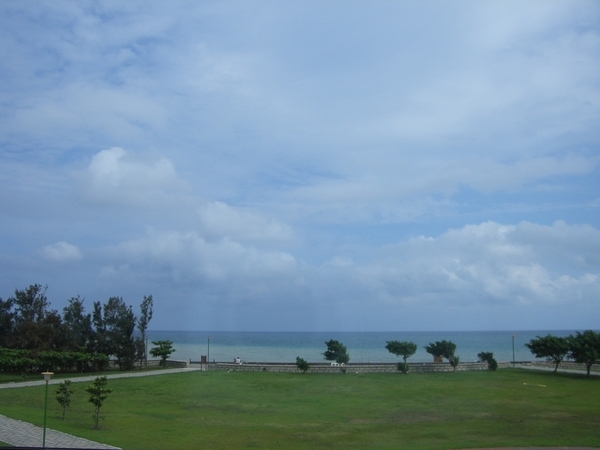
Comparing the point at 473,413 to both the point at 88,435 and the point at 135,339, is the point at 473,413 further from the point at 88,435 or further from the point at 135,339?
the point at 135,339

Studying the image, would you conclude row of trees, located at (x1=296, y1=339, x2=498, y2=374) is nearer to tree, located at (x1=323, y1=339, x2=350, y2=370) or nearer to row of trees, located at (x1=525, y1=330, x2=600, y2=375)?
tree, located at (x1=323, y1=339, x2=350, y2=370)

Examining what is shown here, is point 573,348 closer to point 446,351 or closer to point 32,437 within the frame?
point 446,351

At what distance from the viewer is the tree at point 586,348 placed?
33.1 m

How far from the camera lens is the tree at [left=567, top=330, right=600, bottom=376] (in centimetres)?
3312

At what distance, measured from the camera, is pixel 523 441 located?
15.4 metres

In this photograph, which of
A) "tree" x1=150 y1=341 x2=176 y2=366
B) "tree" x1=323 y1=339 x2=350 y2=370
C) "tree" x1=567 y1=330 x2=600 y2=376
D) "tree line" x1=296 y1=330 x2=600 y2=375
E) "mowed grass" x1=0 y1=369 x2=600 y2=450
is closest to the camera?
"mowed grass" x1=0 y1=369 x2=600 y2=450

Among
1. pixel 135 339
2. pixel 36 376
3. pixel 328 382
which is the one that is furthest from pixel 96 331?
pixel 328 382

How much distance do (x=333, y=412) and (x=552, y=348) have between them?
20.4 metres

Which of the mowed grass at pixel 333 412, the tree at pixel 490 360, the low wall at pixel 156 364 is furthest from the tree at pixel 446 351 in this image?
the low wall at pixel 156 364

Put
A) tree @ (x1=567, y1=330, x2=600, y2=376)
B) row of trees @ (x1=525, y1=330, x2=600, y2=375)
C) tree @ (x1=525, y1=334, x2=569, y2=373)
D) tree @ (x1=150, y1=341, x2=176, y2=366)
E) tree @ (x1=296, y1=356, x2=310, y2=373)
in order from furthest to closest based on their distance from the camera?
tree @ (x1=150, y1=341, x2=176, y2=366) < tree @ (x1=296, y1=356, x2=310, y2=373) < tree @ (x1=525, y1=334, x2=569, y2=373) < row of trees @ (x1=525, y1=330, x2=600, y2=375) < tree @ (x1=567, y1=330, x2=600, y2=376)

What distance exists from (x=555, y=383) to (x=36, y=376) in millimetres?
29105

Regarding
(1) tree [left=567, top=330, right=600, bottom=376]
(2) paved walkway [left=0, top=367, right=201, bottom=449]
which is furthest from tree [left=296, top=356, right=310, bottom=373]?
(2) paved walkway [left=0, top=367, right=201, bottom=449]

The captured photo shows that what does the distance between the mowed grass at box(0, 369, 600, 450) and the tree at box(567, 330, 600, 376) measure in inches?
72.2

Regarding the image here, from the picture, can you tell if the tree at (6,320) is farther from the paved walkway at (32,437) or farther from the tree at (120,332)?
the paved walkway at (32,437)
